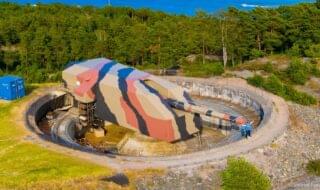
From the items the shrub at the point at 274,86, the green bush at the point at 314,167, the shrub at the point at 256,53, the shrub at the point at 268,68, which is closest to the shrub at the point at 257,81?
the shrub at the point at 274,86

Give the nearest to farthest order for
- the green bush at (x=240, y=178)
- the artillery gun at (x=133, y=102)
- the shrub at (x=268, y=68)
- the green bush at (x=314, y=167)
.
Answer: the green bush at (x=240, y=178) < the green bush at (x=314, y=167) < the artillery gun at (x=133, y=102) < the shrub at (x=268, y=68)

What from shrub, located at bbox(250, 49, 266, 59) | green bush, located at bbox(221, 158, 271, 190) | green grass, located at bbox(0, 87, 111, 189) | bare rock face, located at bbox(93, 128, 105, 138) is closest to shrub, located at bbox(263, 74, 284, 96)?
bare rock face, located at bbox(93, 128, 105, 138)

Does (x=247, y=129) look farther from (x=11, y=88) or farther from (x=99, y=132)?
(x=11, y=88)

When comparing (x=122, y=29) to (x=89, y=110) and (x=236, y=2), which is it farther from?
(x=236, y=2)

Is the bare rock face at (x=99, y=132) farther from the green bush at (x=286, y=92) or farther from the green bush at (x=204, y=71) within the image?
the green bush at (x=286, y=92)

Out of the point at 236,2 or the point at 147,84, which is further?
the point at 236,2

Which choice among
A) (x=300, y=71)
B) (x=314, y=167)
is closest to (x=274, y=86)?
(x=300, y=71)

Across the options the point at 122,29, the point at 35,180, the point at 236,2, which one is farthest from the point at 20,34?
the point at 236,2
